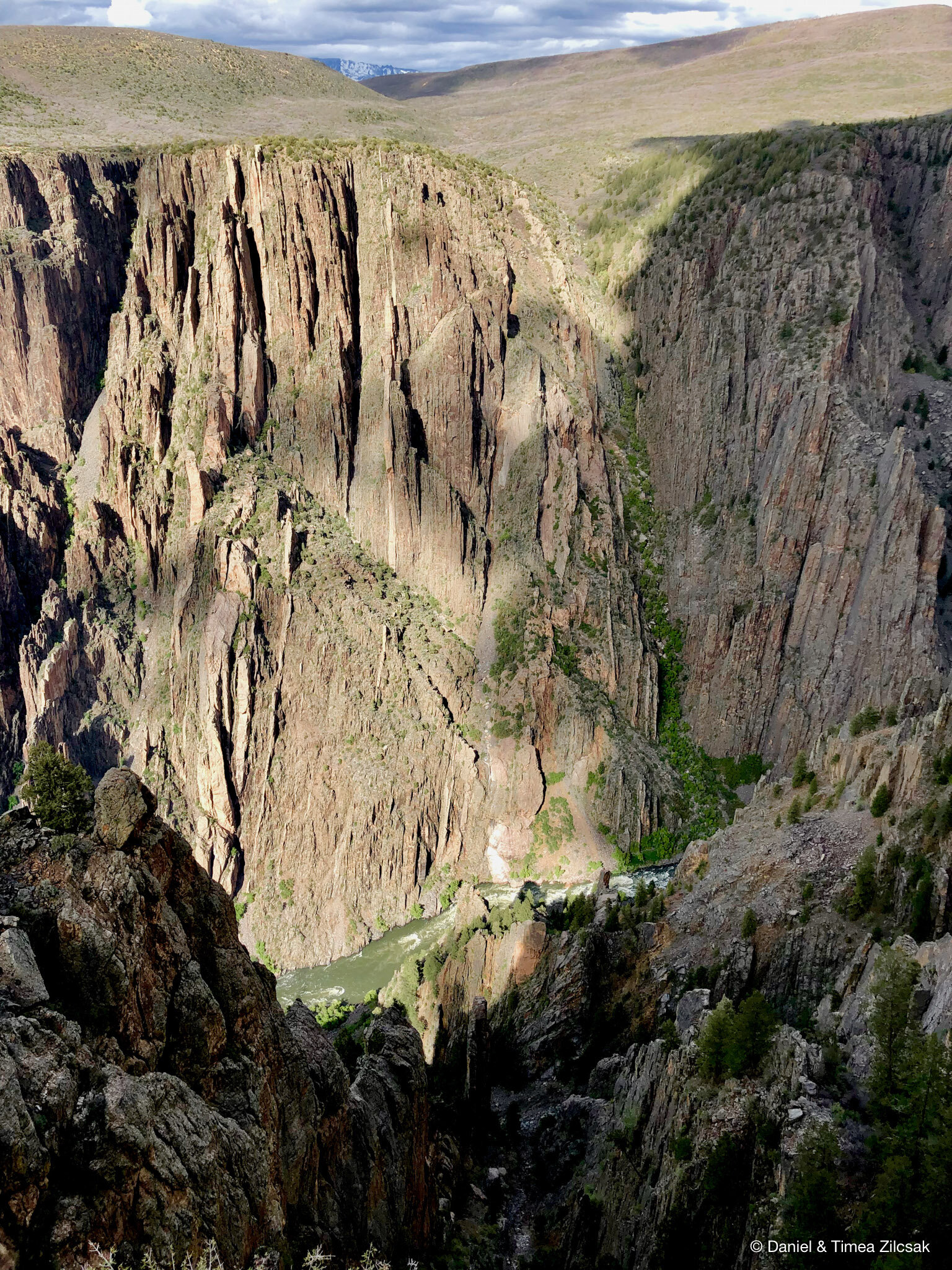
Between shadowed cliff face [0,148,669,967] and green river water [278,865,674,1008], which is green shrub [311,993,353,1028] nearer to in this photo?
green river water [278,865,674,1008]

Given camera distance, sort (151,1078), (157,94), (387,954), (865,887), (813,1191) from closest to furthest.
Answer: (151,1078) < (813,1191) < (865,887) < (387,954) < (157,94)

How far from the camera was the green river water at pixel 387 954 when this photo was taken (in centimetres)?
6875

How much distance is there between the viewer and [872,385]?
76.7 metres

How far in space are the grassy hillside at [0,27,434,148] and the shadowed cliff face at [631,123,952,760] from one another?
5097 centimetres

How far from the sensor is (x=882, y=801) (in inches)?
1578

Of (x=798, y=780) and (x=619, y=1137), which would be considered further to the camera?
(x=798, y=780)

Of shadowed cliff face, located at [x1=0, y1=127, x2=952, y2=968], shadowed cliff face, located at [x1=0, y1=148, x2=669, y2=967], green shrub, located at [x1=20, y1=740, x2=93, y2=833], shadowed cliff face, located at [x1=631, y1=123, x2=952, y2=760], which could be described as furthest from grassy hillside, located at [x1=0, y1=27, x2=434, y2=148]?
green shrub, located at [x1=20, y1=740, x2=93, y2=833]

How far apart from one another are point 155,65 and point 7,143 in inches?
1744

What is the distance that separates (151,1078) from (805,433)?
7006cm

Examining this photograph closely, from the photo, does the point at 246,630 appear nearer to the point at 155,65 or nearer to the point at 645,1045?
the point at 645,1045

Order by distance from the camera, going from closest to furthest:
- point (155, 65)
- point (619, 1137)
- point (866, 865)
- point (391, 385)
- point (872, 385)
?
point (619, 1137) → point (866, 865) → point (872, 385) → point (391, 385) → point (155, 65)

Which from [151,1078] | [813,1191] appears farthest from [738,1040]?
[151,1078]

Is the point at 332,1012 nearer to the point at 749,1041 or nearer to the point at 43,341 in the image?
the point at 749,1041

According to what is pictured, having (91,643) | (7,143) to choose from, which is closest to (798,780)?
(91,643)
